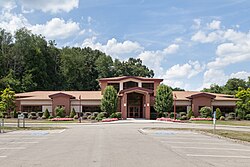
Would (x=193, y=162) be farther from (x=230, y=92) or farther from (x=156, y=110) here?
(x=230, y=92)

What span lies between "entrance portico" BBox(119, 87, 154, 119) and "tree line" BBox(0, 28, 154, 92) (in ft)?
86.6

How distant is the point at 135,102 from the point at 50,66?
3427 cm

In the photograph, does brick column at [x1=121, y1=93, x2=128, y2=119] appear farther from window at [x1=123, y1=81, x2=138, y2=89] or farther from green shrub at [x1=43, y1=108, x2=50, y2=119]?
green shrub at [x1=43, y1=108, x2=50, y2=119]

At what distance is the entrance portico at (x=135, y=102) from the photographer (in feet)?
179

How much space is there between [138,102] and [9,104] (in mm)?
21043

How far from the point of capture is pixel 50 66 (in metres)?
84.8

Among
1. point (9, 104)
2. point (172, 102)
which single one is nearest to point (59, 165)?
point (172, 102)

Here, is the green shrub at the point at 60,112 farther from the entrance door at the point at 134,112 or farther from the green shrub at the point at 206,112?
the green shrub at the point at 206,112

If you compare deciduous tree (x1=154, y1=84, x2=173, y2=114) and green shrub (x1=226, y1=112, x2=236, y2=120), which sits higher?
deciduous tree (x1=154, y1=84, x2=173, y2=114)

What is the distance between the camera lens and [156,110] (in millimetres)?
54625

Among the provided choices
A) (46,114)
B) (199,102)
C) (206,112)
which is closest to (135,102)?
(199,102)

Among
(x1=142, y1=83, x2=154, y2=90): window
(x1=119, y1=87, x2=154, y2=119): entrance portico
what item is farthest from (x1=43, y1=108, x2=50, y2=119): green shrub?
(x1=142, y1=83, x2=154, y2=90): window

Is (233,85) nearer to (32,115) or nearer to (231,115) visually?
(231,115)

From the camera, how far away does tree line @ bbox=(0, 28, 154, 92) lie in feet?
250
